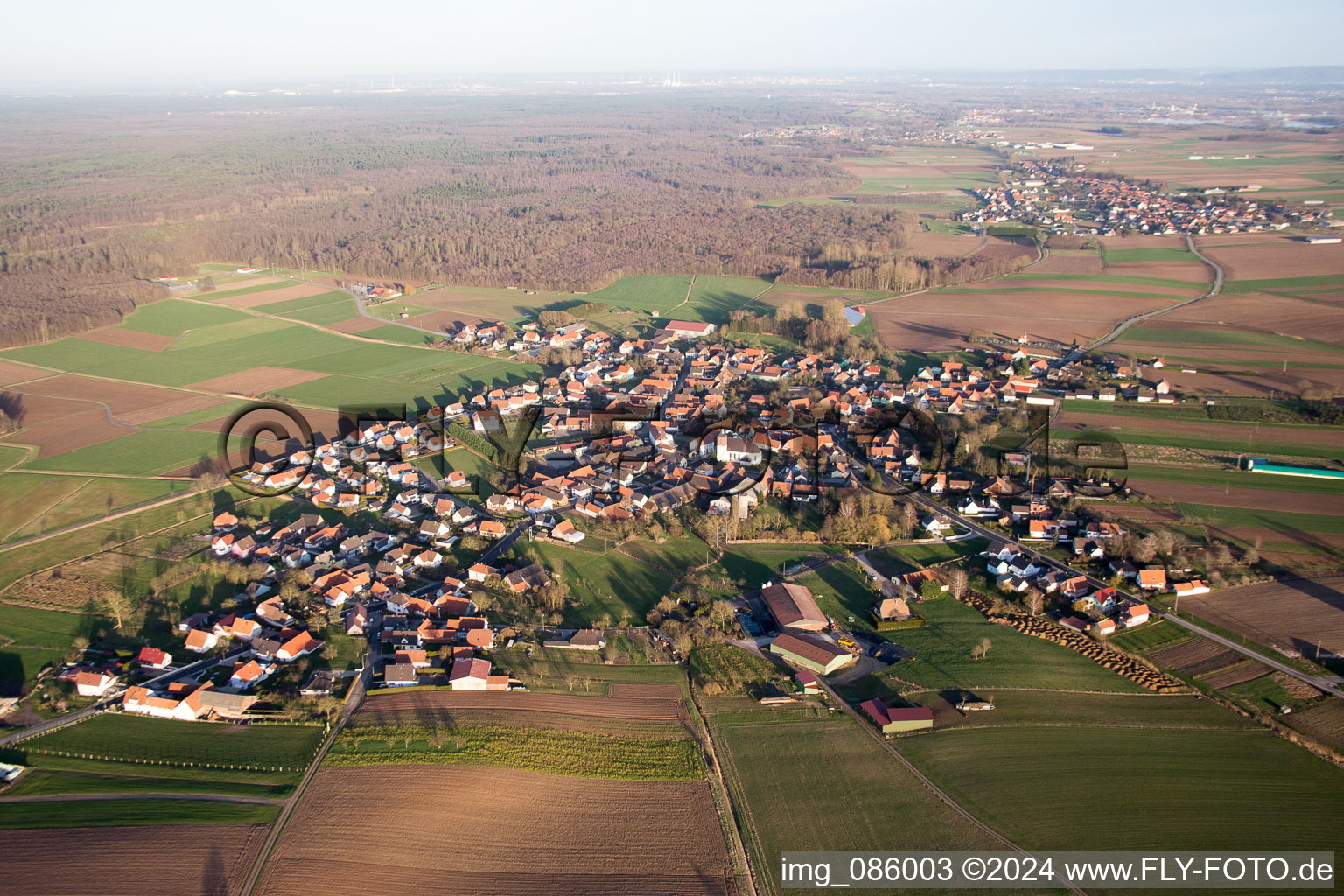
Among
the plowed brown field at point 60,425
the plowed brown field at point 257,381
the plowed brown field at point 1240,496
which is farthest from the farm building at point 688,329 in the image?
the plowed brown field at point 60,425

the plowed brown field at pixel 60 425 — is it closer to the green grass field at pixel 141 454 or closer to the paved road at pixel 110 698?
the green grass field at pixel 141 454

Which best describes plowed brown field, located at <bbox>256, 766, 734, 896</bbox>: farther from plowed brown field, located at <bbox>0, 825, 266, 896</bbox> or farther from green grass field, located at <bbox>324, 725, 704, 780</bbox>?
plowed brown field, located at <bbox>0, 825, 266, 896</bbox>

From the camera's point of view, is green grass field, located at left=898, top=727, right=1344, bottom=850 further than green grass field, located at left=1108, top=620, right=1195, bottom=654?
No

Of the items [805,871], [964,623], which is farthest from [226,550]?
[964,623]

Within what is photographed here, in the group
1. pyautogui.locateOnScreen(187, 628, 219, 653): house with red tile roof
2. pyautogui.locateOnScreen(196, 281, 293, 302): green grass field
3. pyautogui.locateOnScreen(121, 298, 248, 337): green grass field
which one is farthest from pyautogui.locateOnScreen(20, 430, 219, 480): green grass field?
pyautogui.locateOnScreen(196, 281, 293, 302): green grass field

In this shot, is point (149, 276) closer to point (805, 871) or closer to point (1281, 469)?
point (805, 871)

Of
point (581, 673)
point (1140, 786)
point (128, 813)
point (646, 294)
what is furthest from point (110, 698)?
point (646, 294)

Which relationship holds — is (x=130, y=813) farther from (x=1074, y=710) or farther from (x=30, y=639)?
(x=1074, y=710)
